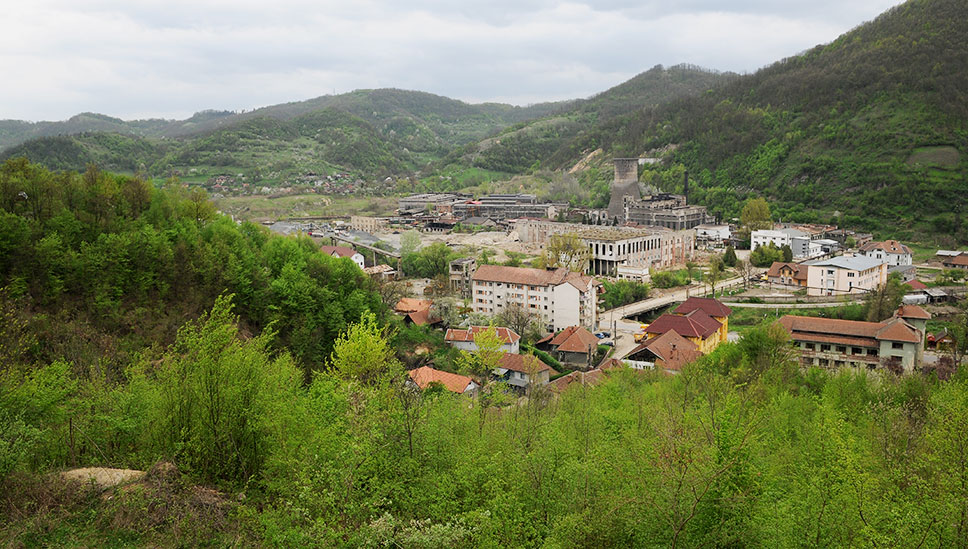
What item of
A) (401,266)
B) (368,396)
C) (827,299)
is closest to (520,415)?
(368,396)

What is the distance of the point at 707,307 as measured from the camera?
103 ft

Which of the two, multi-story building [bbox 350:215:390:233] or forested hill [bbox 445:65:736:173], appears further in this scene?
forested hill [bbox 445:65:736:173]

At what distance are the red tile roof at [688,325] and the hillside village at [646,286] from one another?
73 millimetres

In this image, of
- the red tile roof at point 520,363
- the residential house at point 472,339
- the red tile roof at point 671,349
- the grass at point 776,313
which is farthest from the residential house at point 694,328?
the residential house at point 472,339

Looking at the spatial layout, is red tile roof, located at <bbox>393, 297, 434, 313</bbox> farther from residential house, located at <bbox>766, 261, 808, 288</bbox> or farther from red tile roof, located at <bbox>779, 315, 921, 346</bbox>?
residential house, located at <bbox>766, 261, 808, 288</bbox>

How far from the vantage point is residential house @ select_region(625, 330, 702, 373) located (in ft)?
81.3

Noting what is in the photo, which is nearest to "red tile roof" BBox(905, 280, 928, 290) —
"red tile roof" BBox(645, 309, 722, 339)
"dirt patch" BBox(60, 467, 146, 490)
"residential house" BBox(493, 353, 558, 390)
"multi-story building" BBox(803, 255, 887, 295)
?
"multi-story building" BBox(803, 255, 887, 295)

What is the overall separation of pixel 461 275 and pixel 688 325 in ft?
54.3

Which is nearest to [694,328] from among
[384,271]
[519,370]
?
[519,370]

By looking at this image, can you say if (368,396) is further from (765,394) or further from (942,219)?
(942,219)

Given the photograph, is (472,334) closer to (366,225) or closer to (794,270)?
(794,270)

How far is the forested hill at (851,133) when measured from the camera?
5778cm

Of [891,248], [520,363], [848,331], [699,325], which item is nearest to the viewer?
[520,363]

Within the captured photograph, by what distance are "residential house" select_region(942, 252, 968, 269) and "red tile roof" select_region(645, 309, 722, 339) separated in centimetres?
2411
